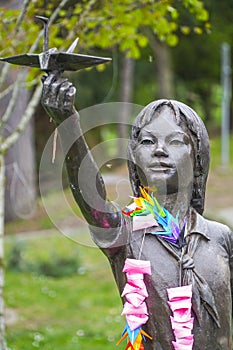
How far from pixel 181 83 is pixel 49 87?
86.6 feet

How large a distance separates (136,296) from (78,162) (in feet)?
1.93

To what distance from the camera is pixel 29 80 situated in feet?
21.6

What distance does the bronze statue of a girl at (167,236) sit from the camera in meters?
2.83

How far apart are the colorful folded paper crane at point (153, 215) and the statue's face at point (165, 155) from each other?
2.4 inches

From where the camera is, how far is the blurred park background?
246 inches

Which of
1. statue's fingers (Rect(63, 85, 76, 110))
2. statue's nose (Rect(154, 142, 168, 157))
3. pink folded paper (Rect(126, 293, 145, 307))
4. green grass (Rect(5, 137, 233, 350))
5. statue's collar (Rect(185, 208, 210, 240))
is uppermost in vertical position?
statue's fingers (Rect(63, 85, 76, 110))

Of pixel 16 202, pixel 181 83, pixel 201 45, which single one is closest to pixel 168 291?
pixel 16 202

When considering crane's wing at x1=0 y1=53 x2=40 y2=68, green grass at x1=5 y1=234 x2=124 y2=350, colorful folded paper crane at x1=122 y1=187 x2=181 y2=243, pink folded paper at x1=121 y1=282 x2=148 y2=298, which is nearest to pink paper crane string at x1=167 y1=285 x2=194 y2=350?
pink folded paper at x1=121 y1=282 x2=148 y2=298

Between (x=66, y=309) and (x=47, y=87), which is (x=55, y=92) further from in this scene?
(x=66, y=309)

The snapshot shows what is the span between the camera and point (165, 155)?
289 centimetres

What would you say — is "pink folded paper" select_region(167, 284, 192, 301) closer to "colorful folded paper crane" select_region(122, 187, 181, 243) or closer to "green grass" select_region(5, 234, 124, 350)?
"colorful folded paper crane" select_region(122, 187, 181, 243)

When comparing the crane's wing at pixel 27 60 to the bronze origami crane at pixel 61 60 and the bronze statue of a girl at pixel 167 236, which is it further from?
the bronze statue of a girl at pixel 167 236

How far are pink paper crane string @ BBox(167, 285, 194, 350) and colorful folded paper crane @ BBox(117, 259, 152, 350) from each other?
11cm

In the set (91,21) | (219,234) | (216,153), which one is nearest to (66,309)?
(91,21)
